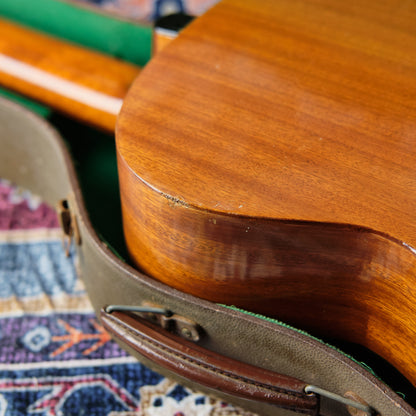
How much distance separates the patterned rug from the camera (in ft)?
2.55

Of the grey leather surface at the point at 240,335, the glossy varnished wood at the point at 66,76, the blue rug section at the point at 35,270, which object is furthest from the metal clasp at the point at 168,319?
the glossy varnished wood at the point at 66,76

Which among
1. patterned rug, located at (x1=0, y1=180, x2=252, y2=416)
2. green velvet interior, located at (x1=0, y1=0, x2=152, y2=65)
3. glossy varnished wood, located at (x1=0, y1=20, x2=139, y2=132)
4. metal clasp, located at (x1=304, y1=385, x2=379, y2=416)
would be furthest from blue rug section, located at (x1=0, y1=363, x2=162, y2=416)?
green velvet interior, located at (x1=0, y1=0, x2=152, y2=65)

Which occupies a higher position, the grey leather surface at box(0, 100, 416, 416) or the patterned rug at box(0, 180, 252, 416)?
the grey leather surface at box(0, 100, 416, 416)

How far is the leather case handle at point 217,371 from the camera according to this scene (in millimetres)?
634

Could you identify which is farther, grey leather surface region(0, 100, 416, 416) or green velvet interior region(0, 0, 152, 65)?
green velvet interior region(0, 0, 152, 65)

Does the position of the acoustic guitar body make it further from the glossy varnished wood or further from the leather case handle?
the glossy varnished wood

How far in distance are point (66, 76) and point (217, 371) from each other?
0.59 meters

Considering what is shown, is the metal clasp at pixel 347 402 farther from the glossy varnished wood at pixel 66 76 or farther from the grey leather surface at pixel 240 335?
the glossy varnished wood at pixel 66 76

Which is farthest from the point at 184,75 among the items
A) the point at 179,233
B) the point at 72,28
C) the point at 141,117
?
the point at 72,28

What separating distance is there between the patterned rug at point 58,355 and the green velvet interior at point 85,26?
1.32 feet

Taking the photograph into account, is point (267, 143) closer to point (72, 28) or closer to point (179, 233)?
point (179, 233)

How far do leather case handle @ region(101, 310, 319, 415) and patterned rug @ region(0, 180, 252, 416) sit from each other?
0.14 meters

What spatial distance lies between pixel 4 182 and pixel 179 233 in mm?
634

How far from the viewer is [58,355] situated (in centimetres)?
83
